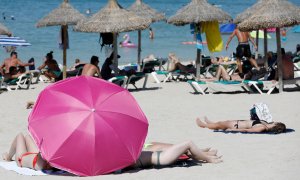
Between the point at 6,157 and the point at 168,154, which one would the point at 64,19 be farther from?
the point at 168,154

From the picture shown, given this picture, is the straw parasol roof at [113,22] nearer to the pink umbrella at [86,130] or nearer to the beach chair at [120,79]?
the beach chair at [120,79]

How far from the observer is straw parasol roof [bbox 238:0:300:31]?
13554 millimetres

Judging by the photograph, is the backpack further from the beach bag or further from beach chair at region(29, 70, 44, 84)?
the beach bag

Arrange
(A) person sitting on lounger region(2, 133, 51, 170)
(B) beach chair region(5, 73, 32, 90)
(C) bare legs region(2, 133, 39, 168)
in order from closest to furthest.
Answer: (A) person sitting on lounger region(2, 133, 51, 170) < (C) bare legs region(2, 133, 39, 168) < (B) beach chair region(5, 73, 32, 90)

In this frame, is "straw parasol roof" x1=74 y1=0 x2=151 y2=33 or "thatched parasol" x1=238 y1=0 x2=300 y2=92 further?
"straw parasol roof" x1=74 y1=0 x2=151 y2=33

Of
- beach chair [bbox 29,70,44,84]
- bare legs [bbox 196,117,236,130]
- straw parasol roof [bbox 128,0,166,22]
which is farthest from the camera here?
straw parasol roof [bbox 128,0,166,22]

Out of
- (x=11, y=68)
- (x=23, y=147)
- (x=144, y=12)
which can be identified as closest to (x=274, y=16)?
(x=11, y=68)

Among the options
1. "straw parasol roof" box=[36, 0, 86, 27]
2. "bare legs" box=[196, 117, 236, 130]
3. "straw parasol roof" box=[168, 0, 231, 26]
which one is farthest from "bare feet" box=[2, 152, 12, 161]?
"straw parasol roof" box=[36, 0, 86, 27]

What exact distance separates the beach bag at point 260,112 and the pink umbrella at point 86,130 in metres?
2.19

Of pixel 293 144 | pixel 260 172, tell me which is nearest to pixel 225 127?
pixel 293 144

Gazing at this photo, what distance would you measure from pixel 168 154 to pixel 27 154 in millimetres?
1318

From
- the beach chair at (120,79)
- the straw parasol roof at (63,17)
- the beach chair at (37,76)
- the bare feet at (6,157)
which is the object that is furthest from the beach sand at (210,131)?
the straw parasol roof at (63,17)

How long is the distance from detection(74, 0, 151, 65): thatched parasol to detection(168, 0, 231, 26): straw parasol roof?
1253mm

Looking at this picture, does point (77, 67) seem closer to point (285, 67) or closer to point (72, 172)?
point (285, 67)
